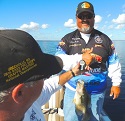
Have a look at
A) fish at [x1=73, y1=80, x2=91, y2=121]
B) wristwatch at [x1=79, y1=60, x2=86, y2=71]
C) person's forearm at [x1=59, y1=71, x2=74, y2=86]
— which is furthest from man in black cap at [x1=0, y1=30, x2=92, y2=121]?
fish at [x1=73, y1=80, x2=91, y2=121]

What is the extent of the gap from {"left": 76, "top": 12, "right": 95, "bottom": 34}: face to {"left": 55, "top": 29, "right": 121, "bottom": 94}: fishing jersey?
11 cm

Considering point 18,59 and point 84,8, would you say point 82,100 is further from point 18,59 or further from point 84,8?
point 18,59

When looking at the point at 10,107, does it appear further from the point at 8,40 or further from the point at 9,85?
the point at 8,40

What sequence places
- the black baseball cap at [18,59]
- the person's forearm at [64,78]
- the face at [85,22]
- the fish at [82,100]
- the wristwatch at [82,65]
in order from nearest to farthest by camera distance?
the black baseball cap at [18,59]
the person's forearm at [64,78]
the wristwatch at [82,65]
the fish at [82,100]
the face at [85,22]

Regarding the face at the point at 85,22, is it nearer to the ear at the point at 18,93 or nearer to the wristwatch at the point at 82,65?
the wristwatch at the point at 82,65

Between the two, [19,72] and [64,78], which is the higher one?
[19,72]

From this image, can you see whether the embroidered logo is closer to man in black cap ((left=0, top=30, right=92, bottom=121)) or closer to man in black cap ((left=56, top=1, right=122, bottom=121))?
man in black cap ((left=56, top=1, right=122, bottom=121))

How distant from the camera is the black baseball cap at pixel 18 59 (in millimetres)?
1293

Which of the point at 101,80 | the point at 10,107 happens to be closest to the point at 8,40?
the point at 10,107

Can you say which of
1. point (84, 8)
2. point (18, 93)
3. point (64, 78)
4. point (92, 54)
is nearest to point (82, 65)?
point (64, 78)

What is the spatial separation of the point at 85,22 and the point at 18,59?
3.32m

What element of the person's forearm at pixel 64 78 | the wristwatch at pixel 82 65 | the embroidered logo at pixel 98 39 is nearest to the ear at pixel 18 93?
the person's forearm at pixel 64 78

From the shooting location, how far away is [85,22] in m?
4.52

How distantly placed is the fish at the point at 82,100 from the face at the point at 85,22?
3.16 ft
